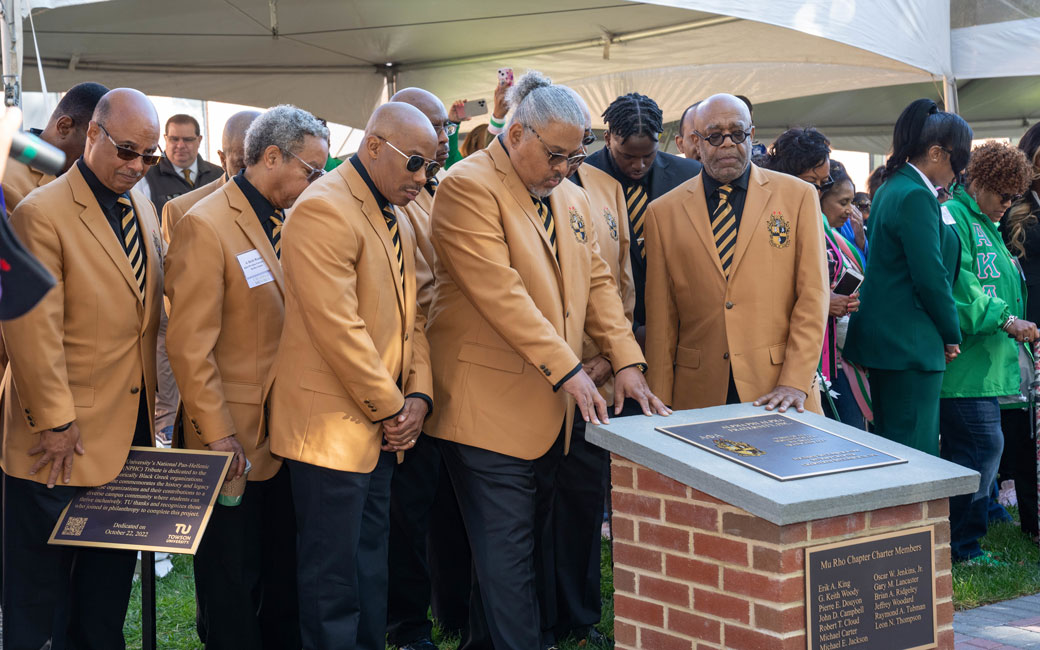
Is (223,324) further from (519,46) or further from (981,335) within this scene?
(519,46)

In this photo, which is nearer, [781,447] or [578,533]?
[781,447]

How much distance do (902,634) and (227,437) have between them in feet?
7.44

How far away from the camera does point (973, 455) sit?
5488 mm

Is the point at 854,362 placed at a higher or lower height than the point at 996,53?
lower

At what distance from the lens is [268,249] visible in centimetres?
384

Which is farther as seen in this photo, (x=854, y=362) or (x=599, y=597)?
(x=854, y=362)

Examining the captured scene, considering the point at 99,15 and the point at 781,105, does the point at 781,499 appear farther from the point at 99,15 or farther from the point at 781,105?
the point at 781,105

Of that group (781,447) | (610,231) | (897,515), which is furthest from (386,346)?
(897,515)

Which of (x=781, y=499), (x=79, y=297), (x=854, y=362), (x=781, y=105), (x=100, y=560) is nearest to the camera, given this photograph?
(x=781, y=499)

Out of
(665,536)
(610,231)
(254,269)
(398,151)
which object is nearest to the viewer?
(665,536)

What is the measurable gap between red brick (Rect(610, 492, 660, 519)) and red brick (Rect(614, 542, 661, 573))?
0.11m

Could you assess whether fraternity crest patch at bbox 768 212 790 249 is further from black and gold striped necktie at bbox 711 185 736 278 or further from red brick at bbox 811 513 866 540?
red brick at bbox 811 513 866 540

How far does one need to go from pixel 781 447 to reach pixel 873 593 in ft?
1.66

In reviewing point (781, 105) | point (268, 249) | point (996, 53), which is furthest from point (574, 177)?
point (781, 105)
